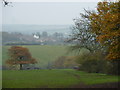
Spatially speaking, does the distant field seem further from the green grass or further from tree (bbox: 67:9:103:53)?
the green grass

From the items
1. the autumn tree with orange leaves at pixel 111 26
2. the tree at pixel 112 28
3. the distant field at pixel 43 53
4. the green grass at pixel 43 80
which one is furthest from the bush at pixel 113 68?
the tree at pixel 112 28

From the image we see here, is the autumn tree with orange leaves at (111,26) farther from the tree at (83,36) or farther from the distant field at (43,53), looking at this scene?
the distant field at (43,53)

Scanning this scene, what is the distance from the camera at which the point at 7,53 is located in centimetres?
3281

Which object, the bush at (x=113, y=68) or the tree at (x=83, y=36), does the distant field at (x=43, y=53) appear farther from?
the bush at (x=113, y=68)

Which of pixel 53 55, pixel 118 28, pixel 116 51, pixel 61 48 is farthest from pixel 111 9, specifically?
pixel 61 48

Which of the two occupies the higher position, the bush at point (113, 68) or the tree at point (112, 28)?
the tree at point (112, 28)

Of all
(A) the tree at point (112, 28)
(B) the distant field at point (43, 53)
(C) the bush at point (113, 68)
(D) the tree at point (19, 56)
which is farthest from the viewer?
(B) the distant field at point (43, 53)

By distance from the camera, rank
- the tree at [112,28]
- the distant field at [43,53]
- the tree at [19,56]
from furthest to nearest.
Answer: the distant field at [43,53] → the tree at [19,56] → the tree at [112,28]

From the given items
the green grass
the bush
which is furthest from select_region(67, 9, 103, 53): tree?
the green grass

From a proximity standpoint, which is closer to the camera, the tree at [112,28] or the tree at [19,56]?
the tree at [112,28]

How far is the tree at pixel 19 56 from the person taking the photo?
32094 mm

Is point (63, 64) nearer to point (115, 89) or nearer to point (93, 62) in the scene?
point (93, 62)

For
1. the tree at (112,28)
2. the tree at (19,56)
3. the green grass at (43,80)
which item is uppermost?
the tree at (112,28)

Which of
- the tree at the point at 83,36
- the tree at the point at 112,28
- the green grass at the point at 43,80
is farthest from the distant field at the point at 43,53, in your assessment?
the tree at the point at 112,28
